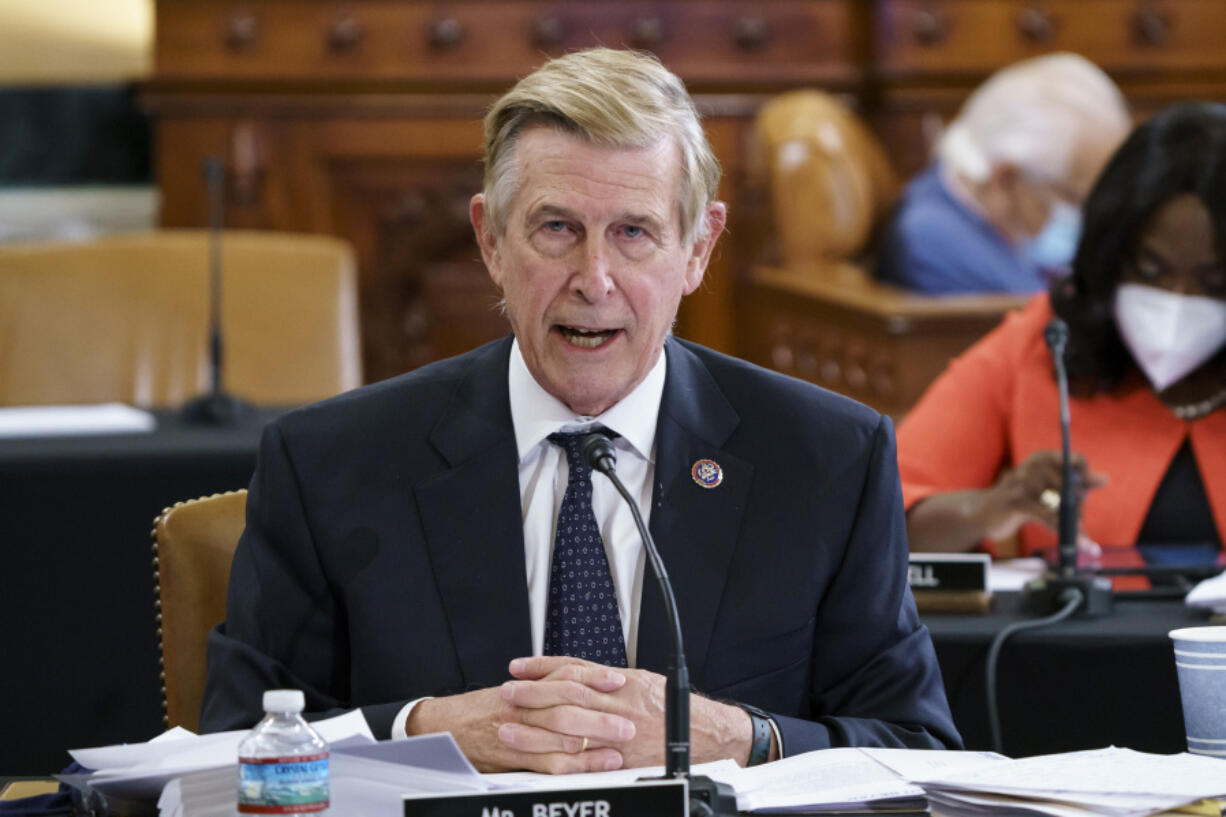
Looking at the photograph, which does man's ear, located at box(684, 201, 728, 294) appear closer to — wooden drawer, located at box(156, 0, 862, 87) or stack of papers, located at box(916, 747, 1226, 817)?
stack of papers, located at box(916, 747, 1226, 817)

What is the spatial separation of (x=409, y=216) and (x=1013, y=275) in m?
2.26

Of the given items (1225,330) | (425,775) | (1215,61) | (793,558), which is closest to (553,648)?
(793,558)

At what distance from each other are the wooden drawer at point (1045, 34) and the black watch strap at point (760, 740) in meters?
4.73

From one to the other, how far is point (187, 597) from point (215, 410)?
1.53 m

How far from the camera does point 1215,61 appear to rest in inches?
247

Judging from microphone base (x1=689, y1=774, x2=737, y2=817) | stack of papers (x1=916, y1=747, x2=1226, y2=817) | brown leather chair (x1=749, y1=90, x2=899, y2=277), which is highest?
brown leather chair (x1=749, y1=90, x2=899, y2=277)

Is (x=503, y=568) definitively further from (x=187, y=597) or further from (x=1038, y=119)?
(x=1038, y=119)

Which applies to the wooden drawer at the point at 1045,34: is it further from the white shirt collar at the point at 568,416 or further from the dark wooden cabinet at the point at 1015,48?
the white shirt collar at the point at 568,416

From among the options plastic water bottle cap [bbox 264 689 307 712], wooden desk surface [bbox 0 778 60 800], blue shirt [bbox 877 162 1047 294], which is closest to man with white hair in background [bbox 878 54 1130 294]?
blue shirt [bbox 877 162 1047 294]

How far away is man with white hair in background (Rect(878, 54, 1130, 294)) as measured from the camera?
16.2 ft

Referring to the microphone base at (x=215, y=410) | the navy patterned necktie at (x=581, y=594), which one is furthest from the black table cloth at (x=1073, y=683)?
the microphone base at (x=215, y=410)

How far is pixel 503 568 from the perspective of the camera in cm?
183

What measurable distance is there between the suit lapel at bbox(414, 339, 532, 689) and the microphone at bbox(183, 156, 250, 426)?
164cm

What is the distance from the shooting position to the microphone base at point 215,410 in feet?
11.3
